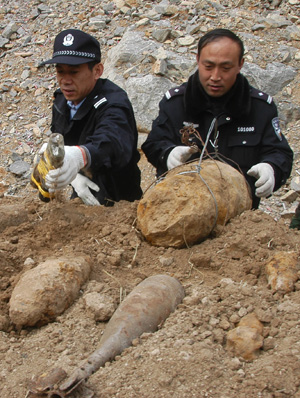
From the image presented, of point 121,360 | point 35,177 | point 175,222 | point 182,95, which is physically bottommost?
point 121,360

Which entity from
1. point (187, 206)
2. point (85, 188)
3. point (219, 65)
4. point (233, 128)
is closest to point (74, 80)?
point (85, 188)

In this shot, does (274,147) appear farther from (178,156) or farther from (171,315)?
(171,315)

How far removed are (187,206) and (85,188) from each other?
1.00 metres

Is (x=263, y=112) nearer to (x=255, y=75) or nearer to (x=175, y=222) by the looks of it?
(x=175, y=222)

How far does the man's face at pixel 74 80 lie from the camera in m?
3.65

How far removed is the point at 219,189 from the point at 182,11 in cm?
684

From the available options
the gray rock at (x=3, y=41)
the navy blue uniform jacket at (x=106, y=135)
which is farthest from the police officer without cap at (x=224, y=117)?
the gray rock at (x=3, y=41)

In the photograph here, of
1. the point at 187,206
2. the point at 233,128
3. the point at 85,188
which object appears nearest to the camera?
the point at 187,206

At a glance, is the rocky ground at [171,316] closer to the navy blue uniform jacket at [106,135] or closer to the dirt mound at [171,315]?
the dirt mound at [171,315]

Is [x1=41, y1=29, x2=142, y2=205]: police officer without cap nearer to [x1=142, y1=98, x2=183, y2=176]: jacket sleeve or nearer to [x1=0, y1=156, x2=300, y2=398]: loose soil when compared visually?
[x1=142, y1=98, x2=183, y2=176]: jacket sleeve

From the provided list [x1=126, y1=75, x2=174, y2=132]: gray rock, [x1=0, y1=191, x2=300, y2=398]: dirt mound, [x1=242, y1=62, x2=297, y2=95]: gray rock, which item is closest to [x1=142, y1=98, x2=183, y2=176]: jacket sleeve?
[x1=0, y1=191, x2=300, y2=398]: dirt mound

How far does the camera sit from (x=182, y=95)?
4020mm

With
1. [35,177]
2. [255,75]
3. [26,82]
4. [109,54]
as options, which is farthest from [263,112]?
[26,82]

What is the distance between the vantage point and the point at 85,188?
360cm
